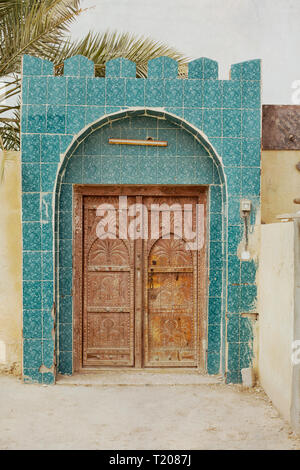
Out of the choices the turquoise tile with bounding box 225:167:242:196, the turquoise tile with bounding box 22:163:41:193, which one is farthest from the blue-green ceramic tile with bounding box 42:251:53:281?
the turquoise tile with bounding box 225:167:242:196

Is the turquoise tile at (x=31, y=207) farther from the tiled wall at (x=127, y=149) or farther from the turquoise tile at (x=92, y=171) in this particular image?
the turquoise tile at (x=92, y=171)

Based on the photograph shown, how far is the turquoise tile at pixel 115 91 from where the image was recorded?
4.33 m

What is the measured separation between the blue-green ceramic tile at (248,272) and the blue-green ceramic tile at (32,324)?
2.20 meters

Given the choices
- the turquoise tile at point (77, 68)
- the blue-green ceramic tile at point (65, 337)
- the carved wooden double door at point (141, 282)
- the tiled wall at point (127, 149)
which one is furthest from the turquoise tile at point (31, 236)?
the turquoise tile at point (77, 68)

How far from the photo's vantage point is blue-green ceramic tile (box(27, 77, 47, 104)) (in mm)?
4297

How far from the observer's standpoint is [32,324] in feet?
14.3

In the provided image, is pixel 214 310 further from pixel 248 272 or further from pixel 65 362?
pixel 65 362

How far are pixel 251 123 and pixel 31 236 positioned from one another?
262 centimetres

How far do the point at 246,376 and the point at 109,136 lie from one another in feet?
9.75

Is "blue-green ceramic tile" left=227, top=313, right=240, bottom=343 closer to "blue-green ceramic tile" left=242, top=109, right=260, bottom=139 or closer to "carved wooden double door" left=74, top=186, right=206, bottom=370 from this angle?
"carved wooden double door" left=74, top=186, right=206, bottom=370

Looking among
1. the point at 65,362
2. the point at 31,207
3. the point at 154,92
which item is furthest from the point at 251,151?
the point at 65,362

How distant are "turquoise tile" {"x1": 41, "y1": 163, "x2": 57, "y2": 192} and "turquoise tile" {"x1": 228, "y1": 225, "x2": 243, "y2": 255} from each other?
1944 mm
